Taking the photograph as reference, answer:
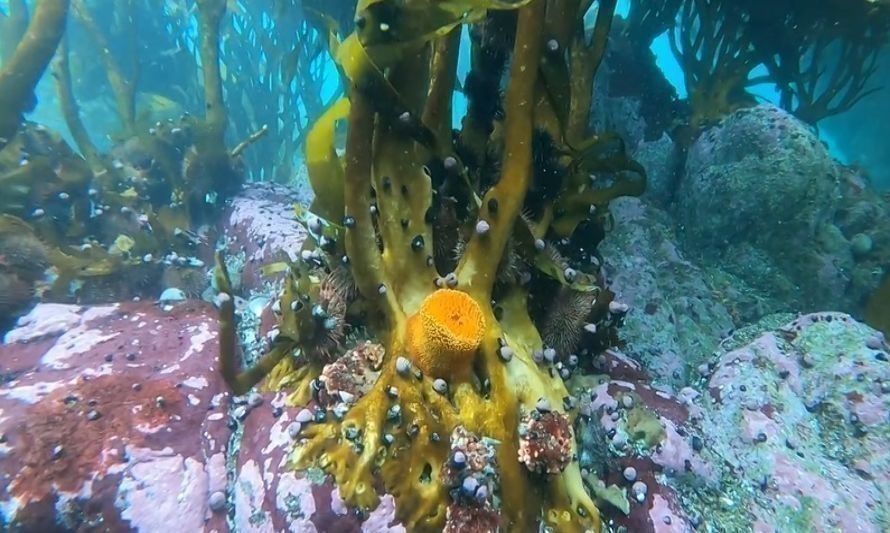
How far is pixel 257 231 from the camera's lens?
5.32m

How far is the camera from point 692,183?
487cm

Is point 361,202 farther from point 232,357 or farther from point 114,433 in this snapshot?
point 114,433

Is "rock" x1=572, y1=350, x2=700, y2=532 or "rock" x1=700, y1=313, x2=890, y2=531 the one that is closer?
"rock" x1=572, y1=350, x2=700, y2=532

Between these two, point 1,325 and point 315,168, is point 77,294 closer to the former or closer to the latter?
point 1,325

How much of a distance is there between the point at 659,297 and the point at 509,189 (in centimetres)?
191

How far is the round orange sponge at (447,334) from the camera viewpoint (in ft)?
7.06

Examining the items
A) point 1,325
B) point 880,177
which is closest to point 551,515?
point 1,325

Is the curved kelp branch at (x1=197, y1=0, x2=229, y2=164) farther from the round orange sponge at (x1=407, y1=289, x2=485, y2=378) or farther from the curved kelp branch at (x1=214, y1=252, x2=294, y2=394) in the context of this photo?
the round orange sponge at (x1=407, y1=289, x2=485, y2=378)

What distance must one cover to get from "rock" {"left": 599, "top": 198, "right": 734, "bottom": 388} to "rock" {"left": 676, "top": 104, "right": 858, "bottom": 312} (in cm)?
50

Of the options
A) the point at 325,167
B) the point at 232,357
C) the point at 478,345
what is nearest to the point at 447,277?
the point at 478,345

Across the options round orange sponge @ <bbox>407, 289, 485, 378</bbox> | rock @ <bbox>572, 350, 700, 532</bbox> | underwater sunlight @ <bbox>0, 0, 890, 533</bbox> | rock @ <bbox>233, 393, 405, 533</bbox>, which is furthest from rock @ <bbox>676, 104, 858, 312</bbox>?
rock @ <bbox>233, 393, 405, 533</bbox>

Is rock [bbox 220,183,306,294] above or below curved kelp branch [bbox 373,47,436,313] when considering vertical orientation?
above

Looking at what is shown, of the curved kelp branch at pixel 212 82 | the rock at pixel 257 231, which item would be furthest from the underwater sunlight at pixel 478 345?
the curved kelp branch at pixel 212 82

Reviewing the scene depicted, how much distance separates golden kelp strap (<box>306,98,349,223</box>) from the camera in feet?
8.05
